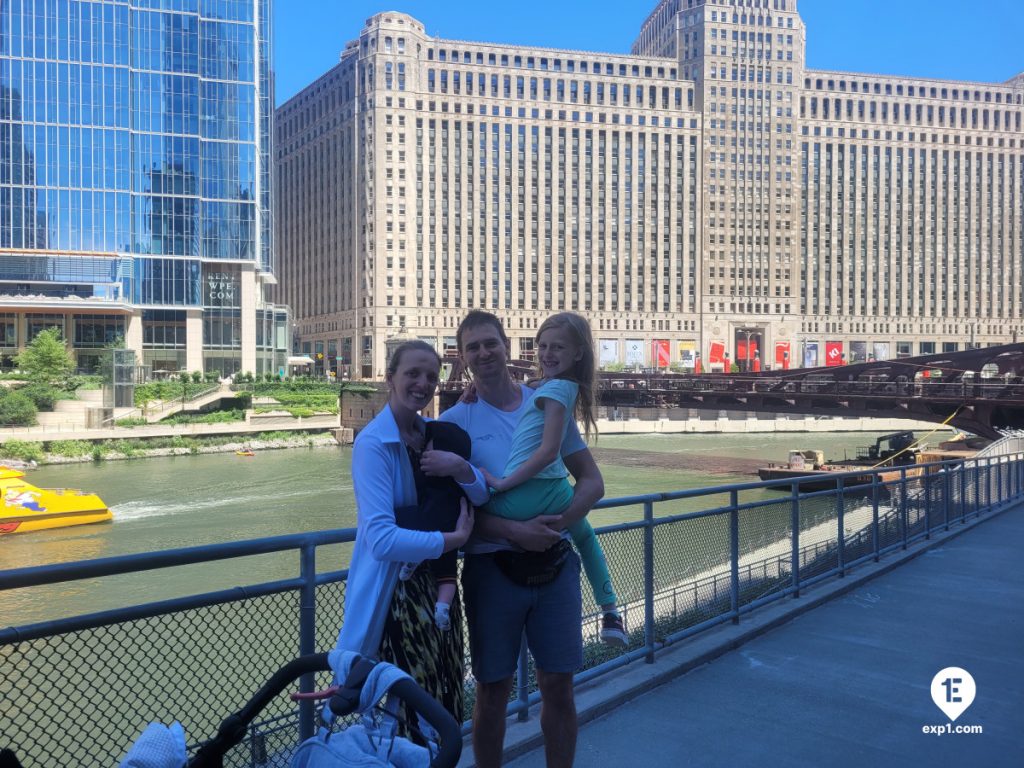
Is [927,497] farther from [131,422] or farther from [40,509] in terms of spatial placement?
[131,422]

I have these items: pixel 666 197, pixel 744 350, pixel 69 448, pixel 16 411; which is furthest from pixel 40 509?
pixel 744 350

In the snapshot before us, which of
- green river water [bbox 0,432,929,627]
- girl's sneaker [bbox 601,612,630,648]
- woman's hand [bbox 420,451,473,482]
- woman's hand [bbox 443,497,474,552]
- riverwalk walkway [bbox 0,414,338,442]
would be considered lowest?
green river water [bbox 0,432,929,627]

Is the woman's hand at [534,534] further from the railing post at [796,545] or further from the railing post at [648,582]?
the railing post at [796,545]

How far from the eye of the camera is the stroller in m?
2.35

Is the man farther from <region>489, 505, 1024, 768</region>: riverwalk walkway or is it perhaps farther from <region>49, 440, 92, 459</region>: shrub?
<region>49, 440, 92, 459</region>: shrub

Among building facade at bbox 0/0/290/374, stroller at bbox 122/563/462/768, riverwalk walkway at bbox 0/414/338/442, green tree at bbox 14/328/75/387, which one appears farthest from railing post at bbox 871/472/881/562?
building facade at bbox 0/0/290/374

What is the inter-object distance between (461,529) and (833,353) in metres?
121

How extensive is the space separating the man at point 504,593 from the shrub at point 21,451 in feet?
170

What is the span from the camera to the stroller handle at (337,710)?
2357 mm

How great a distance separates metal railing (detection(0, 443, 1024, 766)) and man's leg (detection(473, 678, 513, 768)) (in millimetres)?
782

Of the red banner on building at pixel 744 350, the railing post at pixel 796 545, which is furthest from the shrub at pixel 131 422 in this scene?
the red banner on building at pixel 744 350

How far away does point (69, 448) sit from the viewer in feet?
169

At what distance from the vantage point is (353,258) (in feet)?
372

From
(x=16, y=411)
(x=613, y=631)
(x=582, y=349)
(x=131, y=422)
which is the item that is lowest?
(x=131, y=422)
